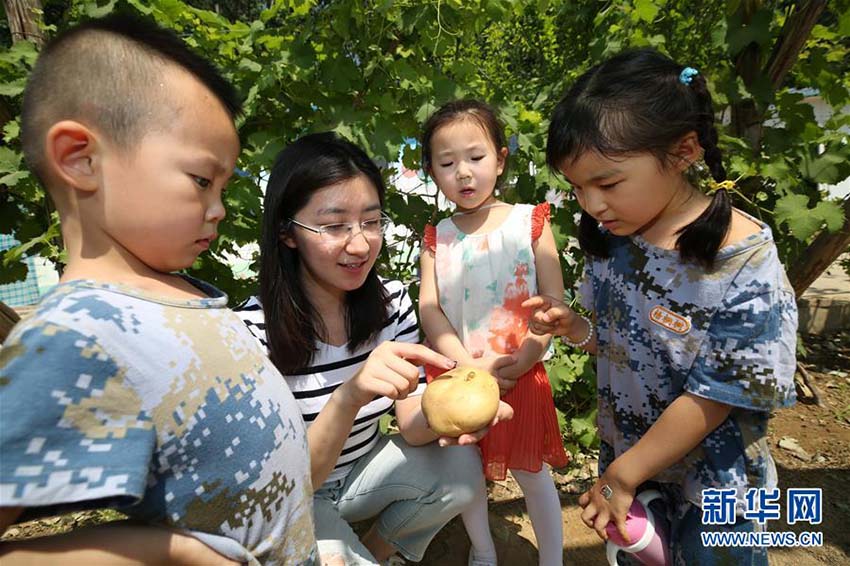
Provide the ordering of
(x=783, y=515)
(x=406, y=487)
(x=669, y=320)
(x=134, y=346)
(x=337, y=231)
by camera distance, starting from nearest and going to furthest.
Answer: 1. (x=134, y=346)
2. (x=669, y=320)
3. (x=337, y=231)
4. (x=406, y=487)
5. (x=783, y=515)

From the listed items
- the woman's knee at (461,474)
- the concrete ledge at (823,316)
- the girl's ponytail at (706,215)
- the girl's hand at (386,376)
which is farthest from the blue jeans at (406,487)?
the concrete ledge at (823,316)

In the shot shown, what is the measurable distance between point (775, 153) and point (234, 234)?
2722mm

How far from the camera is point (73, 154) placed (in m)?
0.83

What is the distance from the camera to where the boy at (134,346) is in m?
0.71

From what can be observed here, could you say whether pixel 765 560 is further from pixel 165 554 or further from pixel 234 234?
pixel 234 234

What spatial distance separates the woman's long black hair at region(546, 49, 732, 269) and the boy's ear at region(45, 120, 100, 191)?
3.62ft

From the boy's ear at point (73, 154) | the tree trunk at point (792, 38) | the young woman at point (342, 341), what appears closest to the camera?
the boy's ear at point (73, 154)

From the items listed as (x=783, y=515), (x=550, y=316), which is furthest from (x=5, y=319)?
(x=783, y=515)

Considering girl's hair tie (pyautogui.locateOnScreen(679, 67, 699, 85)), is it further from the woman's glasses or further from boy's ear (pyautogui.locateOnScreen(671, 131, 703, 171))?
the woman's glasses

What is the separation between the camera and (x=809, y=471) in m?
2.81

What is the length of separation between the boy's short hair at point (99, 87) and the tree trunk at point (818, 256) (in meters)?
3.04

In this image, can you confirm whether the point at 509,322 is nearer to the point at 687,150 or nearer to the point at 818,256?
the point at 687,150

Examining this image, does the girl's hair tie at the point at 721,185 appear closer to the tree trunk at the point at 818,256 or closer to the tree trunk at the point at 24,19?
the tree trunk at the point at 818,256

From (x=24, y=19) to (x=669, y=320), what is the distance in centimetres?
282
